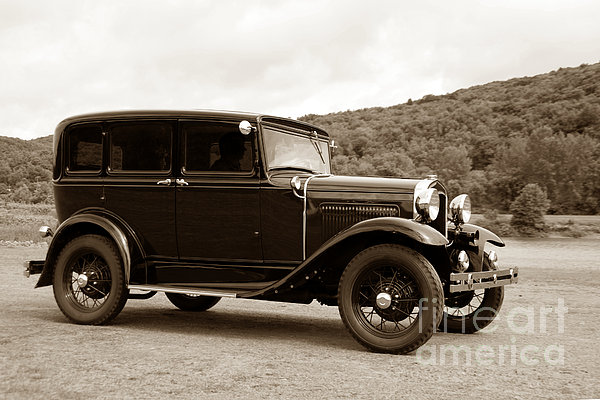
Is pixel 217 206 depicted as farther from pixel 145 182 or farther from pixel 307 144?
pixel 307 144

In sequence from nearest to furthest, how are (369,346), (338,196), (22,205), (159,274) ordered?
1. (369,346)
2. (338,196)
3. (159,274)
4. (22,205)

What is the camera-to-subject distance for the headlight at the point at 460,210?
641 centimetres

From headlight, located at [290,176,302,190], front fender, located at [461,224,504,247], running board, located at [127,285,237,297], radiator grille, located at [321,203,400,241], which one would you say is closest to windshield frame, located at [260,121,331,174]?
headlight, located at [290,176,302,190]

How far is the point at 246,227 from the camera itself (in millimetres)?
6293

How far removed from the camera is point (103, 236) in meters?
6.77

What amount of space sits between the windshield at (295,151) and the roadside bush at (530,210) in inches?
727

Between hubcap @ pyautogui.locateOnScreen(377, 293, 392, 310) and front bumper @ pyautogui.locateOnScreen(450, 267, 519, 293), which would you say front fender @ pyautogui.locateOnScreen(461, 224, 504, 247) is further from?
hubcap @ pyautogui.locateOnScreen(377, 293, 392, 310)

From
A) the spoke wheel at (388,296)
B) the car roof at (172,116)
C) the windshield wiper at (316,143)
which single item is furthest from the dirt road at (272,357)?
the car roof at (172,116)

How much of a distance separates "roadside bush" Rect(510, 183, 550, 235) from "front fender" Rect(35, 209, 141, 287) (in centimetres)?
2003

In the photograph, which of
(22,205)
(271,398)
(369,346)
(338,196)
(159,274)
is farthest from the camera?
(22,205)

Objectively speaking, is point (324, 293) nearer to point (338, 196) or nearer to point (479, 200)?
point (338, 196)

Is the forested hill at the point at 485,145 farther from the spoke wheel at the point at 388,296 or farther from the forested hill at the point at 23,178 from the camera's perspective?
the spoke wheel at the point at 388,296

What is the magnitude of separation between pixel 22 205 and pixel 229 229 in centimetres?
3898

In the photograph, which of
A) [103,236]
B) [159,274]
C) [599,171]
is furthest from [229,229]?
[599,171]
